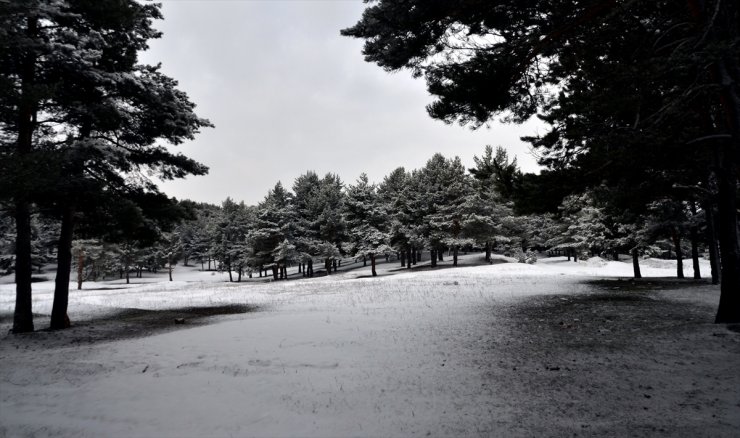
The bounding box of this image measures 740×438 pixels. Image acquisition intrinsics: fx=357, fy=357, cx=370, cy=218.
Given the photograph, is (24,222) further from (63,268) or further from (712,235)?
(712,235)

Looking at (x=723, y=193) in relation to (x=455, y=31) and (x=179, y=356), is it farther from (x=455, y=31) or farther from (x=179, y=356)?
(x=179, y=356)

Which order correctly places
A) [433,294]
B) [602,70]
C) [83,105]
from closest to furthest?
1. [602,70]
2. [83,105]
3. [433,294]

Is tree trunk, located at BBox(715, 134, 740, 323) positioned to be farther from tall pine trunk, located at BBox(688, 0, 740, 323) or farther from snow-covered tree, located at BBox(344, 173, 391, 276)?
snow-covered tree, located at BBox(344, 173, 391, 276)

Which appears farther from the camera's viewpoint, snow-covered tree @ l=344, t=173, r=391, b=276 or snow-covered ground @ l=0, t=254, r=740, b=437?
snow-covered tree @ l=344, t=173, r=391, b=276

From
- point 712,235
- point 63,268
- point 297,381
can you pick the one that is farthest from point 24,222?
point 712,235

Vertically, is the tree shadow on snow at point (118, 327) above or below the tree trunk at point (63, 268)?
below

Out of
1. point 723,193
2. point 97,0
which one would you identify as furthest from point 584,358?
point 97,0

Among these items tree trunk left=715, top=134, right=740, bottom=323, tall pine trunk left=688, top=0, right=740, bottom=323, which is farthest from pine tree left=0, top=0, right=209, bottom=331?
tree trunk left=715, top=134, right=740, bottom=323

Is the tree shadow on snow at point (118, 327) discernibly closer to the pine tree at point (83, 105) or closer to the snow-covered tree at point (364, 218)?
the pine tree at point (83, 105)

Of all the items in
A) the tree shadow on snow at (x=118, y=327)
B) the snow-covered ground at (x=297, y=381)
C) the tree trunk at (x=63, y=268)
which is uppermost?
the tree trunk at (x=63, y=268)

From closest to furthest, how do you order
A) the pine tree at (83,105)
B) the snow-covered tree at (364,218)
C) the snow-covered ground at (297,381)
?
the snow-covered ground at (297,381) → the pine tree at (83,105) → the snow-covered tree at (364,218)

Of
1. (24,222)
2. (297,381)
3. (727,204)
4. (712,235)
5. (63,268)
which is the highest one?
(24,222)

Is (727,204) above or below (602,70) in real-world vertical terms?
below

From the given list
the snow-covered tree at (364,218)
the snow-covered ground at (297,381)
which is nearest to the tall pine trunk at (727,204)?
the snow-covered ground at (297,381)
